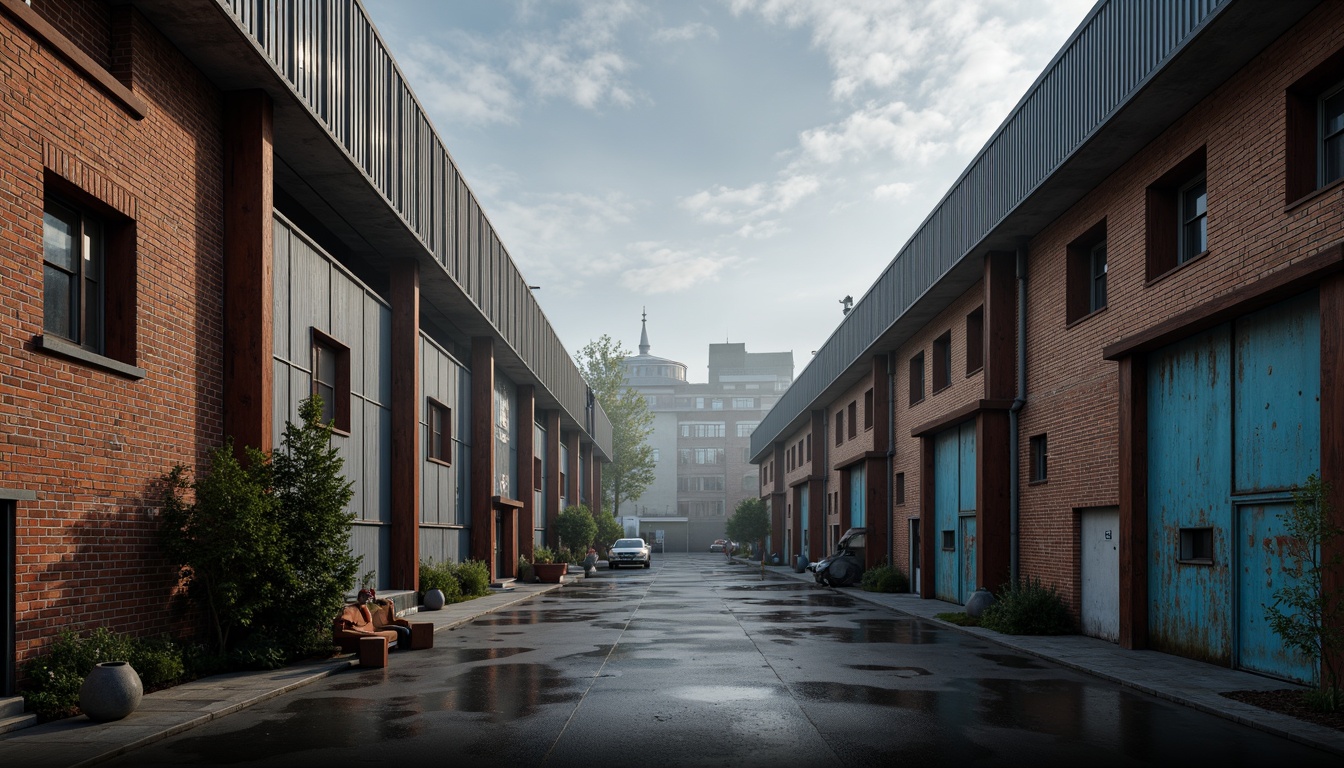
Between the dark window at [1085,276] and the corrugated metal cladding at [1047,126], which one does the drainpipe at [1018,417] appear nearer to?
the corrugated metal cladding at [1047,126]

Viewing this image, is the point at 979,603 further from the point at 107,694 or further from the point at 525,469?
the point at 525,469

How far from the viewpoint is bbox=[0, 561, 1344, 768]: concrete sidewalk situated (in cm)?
826

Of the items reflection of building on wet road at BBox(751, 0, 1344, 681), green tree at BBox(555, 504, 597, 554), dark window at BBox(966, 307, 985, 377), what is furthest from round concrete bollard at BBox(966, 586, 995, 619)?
green tree at BBox(555, 504, 597, 554)

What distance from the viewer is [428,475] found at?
84.8 feet

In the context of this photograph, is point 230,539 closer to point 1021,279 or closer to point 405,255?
point 405,255

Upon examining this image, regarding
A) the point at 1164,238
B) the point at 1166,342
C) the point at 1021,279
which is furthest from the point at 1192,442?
the point at 1021,279

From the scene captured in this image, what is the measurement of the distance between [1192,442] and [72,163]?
1376cm

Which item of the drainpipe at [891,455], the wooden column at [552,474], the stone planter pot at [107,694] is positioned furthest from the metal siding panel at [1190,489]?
the wooden column at [552,474]

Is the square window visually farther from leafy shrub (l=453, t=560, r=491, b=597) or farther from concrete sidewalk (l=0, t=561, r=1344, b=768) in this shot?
concrete sidewalk (l=0, t=561, r=1344, b=768)

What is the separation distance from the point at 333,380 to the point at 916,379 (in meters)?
17.2

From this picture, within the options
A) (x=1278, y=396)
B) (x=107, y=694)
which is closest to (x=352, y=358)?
(x=107, y=694)

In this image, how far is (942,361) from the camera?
27.4 meters

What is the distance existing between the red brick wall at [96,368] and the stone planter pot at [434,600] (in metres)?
10.2

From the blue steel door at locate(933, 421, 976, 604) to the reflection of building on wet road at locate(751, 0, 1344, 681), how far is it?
4.0 inches
